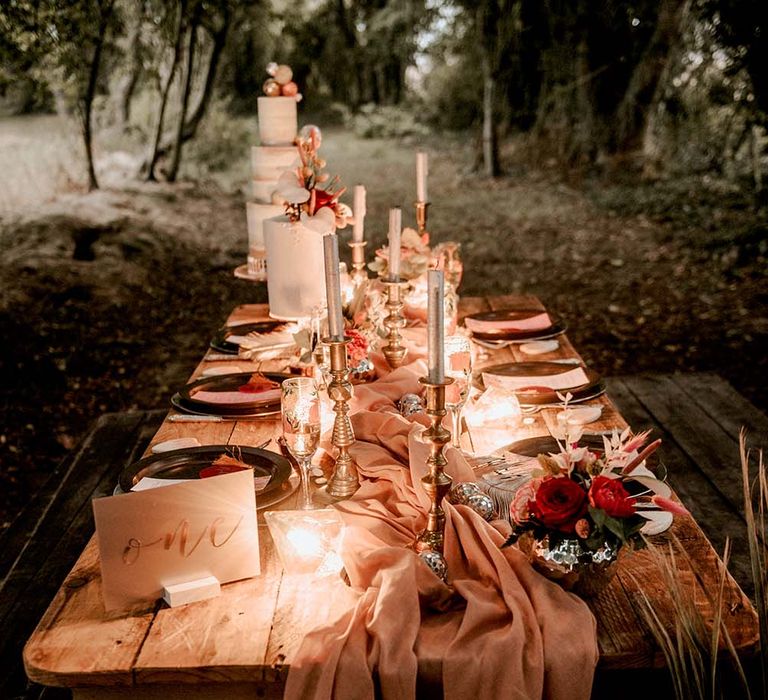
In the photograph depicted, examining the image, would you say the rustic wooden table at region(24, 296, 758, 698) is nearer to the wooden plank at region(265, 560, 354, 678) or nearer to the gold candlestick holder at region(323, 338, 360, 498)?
the wooden plank at region(265, 560, 354, 678)

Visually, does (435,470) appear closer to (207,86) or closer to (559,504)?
(559,504)

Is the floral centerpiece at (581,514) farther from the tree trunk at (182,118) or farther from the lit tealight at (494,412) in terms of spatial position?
the tree trunk at (182,118)

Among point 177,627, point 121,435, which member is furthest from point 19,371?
point 177,627

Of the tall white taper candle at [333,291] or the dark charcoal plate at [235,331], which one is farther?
the dark charcoal plate at [235,331]

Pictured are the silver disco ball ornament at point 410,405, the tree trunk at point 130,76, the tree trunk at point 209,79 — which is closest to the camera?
the silver disco ball ornament at point 410,405

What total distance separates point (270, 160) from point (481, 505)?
171cm

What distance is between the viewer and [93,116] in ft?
19.4

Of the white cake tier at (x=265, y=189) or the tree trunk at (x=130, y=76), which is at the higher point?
the tree trunk at (x=130, y=76)

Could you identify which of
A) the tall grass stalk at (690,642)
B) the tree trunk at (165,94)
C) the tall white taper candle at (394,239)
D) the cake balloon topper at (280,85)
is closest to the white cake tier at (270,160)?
the cake balloon topper at (280,85)

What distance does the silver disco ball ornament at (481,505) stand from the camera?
1.38m

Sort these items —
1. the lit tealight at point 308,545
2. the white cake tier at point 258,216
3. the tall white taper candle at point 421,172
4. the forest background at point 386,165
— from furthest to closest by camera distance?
the forest background at point 386,165, the white cake tier at point 258,216, the tall white taper candle at point 421,172, the lit tealight at point 308,545

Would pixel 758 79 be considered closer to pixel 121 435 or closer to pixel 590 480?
pixel 121 435

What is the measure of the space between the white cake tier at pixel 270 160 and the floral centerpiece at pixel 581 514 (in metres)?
1.80

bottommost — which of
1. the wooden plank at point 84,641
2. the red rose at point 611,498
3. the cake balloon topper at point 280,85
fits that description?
the wooden plank at point 84,641
